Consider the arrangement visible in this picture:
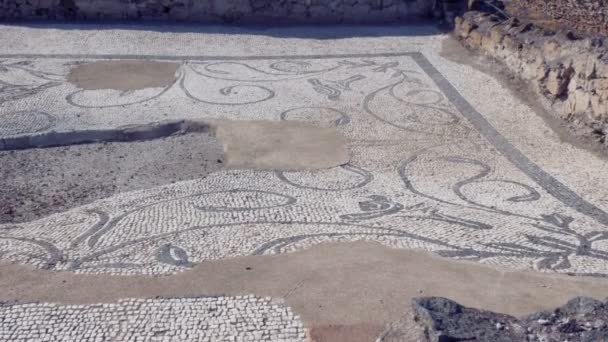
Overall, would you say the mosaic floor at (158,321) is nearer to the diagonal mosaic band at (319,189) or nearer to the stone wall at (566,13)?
the diagonal mosaic band at (319,189)

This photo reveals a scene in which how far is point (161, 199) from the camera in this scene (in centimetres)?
433

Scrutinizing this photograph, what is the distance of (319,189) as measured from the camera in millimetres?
4520

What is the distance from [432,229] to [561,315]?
5.66 ft

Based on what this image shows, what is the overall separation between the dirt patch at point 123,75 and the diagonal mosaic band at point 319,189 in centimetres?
12

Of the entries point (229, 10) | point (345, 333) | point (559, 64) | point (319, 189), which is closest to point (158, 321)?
point (345, 333)

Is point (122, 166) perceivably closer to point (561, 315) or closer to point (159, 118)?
point (159, 118)

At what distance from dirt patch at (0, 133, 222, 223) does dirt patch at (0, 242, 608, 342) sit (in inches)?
49.7

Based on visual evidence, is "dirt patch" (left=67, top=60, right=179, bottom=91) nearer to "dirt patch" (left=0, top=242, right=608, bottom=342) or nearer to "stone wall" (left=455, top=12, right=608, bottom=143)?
"stone wall" (left=455, top=12, right=608, bottom=143)

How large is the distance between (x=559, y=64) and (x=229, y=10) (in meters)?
3.98

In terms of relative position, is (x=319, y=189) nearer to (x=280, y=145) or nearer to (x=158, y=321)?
(x=280, y=145)

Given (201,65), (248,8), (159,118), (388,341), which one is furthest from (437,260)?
Result: (248,8)

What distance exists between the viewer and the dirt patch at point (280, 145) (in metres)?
4.97

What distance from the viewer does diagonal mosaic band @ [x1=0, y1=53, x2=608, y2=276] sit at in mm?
3559

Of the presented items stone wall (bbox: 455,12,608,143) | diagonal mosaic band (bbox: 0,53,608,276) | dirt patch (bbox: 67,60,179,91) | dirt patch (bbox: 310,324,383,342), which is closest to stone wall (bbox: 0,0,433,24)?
diagonal mosaic band (bbox: 0,53,608,276)
